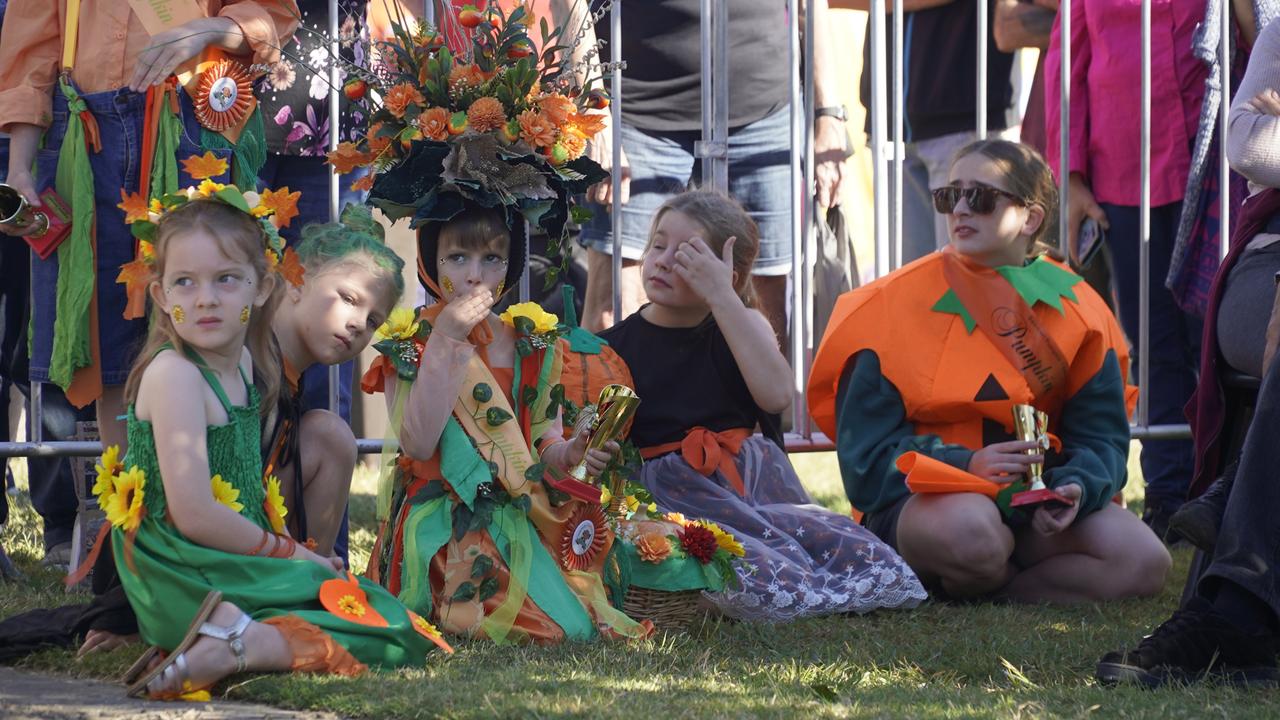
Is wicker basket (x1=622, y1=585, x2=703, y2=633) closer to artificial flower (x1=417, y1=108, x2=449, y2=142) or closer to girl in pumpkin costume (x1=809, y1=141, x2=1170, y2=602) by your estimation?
girl in pumpkin costume (x1=809, y1=141, x2=1170, y2=602)

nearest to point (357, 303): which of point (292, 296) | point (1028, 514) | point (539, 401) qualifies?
point (292, 296)

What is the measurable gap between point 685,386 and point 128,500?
1.58m

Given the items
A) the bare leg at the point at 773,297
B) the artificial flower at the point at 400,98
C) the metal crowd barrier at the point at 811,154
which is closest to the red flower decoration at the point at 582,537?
the artificial flower at the point at 400,98

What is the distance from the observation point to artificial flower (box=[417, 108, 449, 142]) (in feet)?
12.3

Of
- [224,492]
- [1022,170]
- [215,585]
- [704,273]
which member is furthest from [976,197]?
[215,585]

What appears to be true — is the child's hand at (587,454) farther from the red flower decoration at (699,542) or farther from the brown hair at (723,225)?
the brown hair at (723,225)

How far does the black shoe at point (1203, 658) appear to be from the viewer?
3316 millimetres

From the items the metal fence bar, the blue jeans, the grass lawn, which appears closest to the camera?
the grass lawn

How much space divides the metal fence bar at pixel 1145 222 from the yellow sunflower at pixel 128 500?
11.4 ft

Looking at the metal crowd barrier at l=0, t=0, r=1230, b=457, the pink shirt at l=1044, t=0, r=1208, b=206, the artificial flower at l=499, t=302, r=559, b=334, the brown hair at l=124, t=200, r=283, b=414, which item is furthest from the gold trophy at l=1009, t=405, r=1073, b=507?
the brown hair at l=124, t=200, r=283, b=414

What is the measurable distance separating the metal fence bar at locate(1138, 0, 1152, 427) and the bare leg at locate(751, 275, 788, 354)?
1.21 metres

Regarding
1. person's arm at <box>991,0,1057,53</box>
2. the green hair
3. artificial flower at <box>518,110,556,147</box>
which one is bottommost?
the green hair

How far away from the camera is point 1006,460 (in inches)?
171

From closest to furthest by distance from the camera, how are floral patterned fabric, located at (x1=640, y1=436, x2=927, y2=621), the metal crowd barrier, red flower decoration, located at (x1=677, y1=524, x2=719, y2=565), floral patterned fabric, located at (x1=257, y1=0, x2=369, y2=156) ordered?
red flower decoration, located at (x1=677, y1=524, x2=719, y2=565) < floral patterned fabric, located at (x1=640, y1=436, x2=927, y2=621) < floral patterned fabric, located at (x1=257, y1=0, x2=369, y2=156) < the metal crowd barrier
